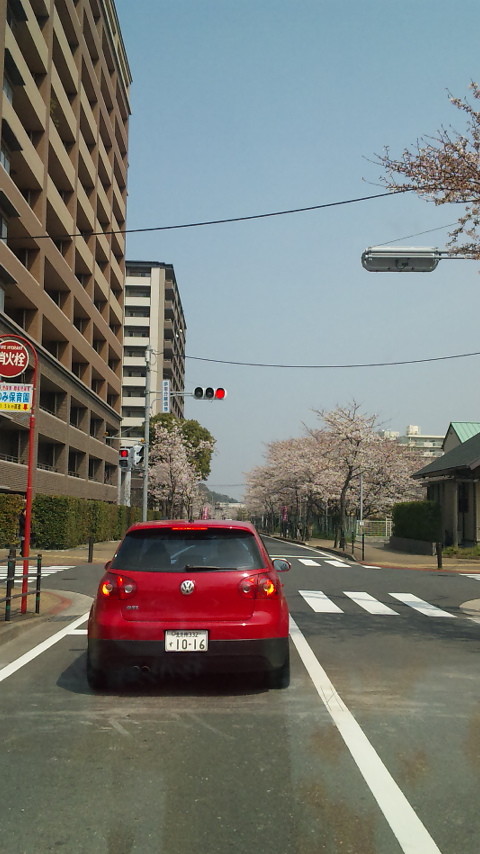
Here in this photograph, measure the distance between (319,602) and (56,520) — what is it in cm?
2034

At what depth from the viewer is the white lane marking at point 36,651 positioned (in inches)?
315

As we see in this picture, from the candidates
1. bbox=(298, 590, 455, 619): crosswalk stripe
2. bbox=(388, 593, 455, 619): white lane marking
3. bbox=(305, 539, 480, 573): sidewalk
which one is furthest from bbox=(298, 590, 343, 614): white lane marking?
bbox=(305, 539, 480, 573): sidewalk

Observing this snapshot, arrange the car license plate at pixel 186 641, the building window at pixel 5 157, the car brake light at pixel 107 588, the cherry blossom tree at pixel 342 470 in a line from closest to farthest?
1. the car license plate at pixel 186 641
2. the car brake light at pixel 107 588
3. the building window at pixel 5 157
4. the cherry blossom tree at pixel 342 470

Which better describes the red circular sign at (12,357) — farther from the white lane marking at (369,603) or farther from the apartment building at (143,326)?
the apartment building at (143,326)

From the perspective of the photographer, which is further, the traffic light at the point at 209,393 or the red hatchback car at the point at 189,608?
the traffic light at the point at 209,393

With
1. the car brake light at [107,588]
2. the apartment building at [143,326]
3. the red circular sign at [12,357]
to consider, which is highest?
the apartment building at [143,326]

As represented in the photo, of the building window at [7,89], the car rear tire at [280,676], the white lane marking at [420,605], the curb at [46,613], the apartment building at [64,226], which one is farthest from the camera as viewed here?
the apartment building at [64,226]

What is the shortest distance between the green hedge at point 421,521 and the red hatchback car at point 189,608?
3133cm

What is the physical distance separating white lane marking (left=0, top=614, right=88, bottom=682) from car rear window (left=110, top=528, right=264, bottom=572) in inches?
79.6

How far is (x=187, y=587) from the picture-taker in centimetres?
670

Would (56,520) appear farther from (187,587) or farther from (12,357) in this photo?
(187,587)

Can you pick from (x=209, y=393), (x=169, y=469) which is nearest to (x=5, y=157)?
(x=209, y=393)

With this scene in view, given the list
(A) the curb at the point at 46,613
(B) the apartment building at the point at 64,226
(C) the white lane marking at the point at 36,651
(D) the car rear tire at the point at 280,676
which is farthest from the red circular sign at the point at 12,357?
(B) the apartment building at the point at 64,226

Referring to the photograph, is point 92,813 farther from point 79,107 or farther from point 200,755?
point 79,107
